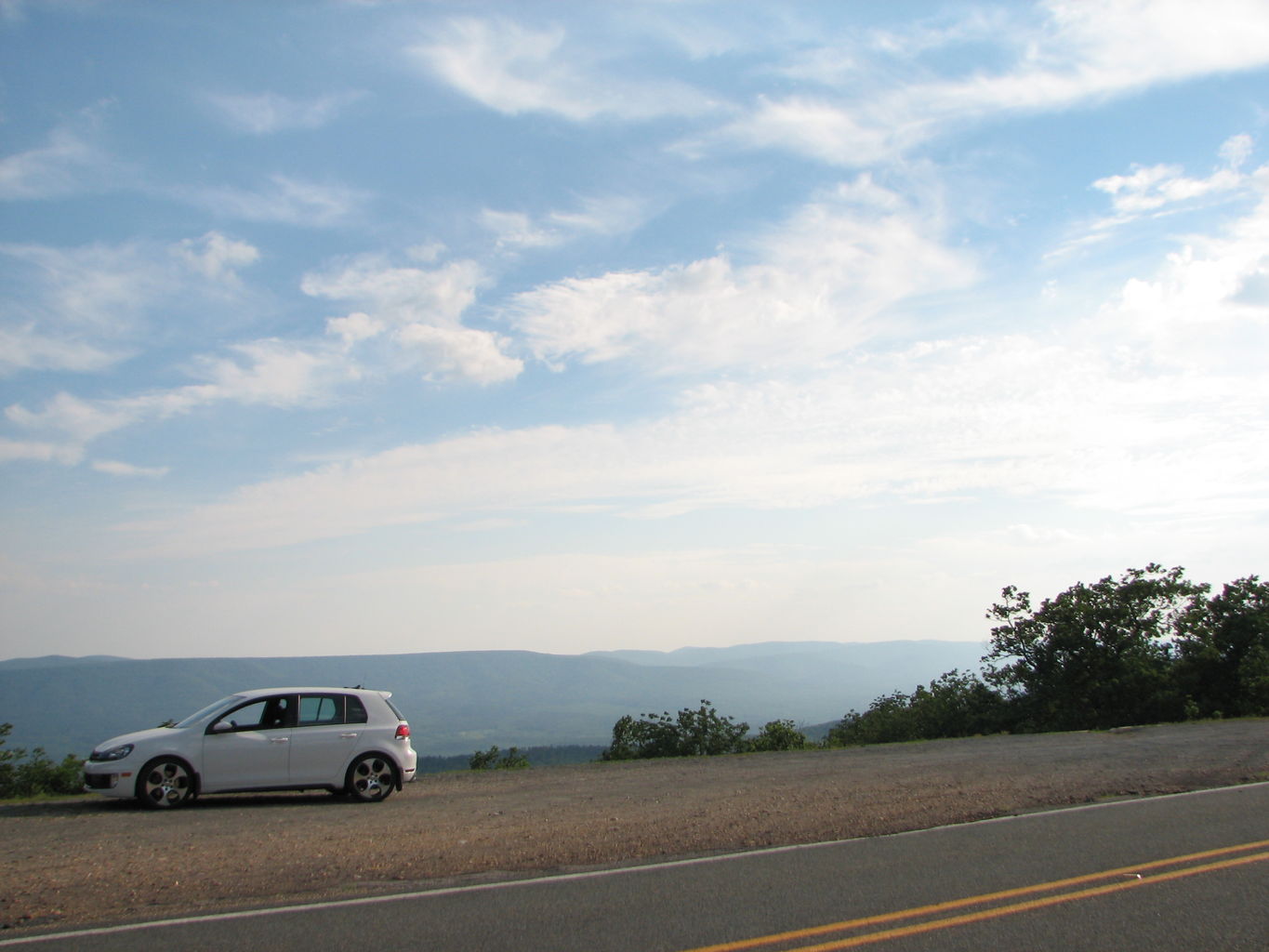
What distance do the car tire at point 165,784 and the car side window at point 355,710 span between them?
2.20 meters

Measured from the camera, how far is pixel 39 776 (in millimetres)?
19016

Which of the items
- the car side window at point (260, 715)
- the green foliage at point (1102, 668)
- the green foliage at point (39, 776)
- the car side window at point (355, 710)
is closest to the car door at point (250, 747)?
the car side window at point (260, 715)

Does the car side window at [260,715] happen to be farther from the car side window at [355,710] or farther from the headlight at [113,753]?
the headlight at [113,753]

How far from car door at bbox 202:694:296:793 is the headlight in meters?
0.96

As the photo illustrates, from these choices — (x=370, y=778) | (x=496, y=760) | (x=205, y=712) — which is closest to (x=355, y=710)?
(x=370, y=778)

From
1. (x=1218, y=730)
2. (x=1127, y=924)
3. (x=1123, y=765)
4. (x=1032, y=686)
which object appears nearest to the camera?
(x=1127, y=924)

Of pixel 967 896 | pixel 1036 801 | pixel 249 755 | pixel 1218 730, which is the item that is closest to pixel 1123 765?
pixel 1036 801

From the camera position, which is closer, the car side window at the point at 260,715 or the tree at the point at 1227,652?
the car side window at the point at 260,715

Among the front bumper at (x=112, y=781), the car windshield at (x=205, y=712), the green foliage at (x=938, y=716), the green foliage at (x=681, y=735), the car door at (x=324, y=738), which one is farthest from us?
the green foliage at (x=938, y=716)

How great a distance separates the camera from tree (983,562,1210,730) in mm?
32438

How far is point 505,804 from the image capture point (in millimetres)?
13023

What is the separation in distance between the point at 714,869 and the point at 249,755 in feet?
25.4

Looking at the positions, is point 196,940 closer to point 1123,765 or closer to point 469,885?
point 469,885

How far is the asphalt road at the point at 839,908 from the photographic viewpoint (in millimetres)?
5867
